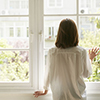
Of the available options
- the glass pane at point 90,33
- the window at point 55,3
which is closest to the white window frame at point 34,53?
the window at point 55,3

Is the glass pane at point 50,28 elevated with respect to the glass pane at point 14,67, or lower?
elevated

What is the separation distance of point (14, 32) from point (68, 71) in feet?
2.92

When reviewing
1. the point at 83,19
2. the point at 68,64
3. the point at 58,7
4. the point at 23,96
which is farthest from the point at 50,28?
the point at 23,96

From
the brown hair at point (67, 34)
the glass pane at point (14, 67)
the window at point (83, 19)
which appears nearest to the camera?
the brown hair at point (67, 34)

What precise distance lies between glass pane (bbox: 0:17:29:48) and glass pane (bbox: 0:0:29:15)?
0.07 metres

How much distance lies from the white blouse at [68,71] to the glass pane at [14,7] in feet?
2.37

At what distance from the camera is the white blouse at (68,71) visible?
5.63 feet

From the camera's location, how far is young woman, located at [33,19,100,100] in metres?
1.71

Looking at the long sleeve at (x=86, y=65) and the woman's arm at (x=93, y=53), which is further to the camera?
the woman's arm at (x=93, y=53)

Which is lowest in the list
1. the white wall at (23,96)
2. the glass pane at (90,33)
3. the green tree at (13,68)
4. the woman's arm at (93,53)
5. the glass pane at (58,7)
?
the white wall at (23,96)

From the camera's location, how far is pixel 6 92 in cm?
213

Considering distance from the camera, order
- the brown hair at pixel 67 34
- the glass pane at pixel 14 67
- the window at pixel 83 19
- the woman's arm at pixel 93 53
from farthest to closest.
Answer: the glass pane at pixel 14 67
the window at pixel 83 19
the woman's arm at pixel 93 53
the brown hair at pixel 67 34

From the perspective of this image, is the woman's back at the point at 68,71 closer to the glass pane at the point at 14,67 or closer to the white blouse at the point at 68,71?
the white blouse at the point at 68,71

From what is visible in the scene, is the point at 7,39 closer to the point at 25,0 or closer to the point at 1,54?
the point at 1,54
